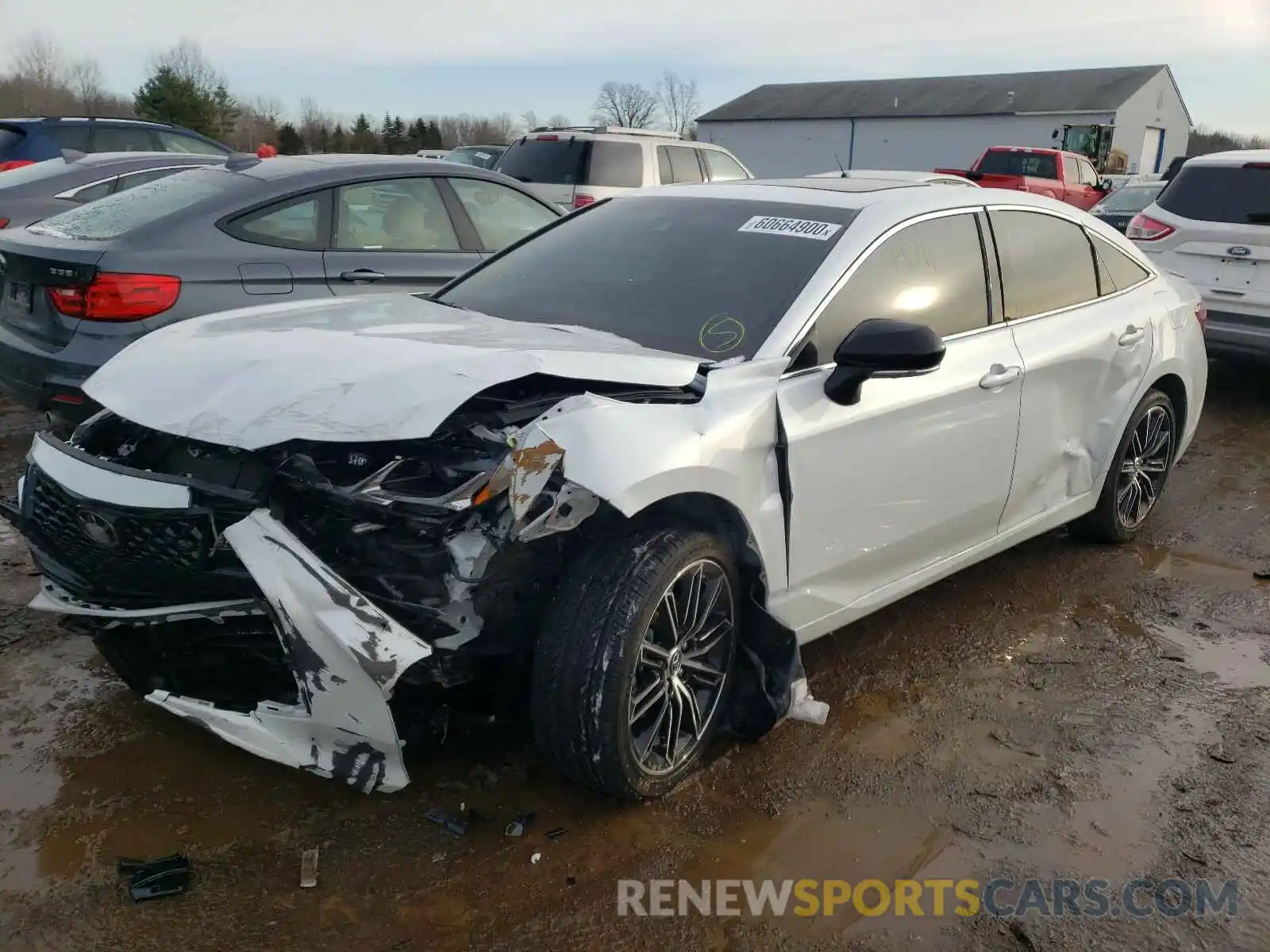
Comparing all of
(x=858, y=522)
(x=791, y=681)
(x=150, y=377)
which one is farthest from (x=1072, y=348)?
(x=150, y=377)

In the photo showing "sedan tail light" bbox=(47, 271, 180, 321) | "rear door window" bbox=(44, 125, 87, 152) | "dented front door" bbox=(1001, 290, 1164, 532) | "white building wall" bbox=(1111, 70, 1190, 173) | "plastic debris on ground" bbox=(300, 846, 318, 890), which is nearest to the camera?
"plastic debris on ground" bbox=(300, 846, 318, 890)

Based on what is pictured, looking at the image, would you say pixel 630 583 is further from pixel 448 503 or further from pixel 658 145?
pixel 658 145

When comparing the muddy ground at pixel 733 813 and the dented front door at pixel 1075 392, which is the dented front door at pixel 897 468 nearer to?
the dented front door at pixel 1075 392

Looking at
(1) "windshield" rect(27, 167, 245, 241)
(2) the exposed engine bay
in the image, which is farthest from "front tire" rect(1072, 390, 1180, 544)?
(1) "windshield" rect(27, 167, 245, 241)

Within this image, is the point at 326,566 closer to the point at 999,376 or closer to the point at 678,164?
the point at 999,376

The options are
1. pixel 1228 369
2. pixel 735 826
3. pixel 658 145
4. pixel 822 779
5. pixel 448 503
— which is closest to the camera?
pixel 448 503

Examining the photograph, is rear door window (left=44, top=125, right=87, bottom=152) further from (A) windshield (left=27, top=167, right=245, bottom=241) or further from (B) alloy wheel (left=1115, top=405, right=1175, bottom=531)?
(B) alloy wheel (left=1115, top=405, right=1175, bottom=531)

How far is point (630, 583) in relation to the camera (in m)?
2.59

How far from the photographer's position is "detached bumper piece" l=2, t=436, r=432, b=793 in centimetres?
236

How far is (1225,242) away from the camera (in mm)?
7352

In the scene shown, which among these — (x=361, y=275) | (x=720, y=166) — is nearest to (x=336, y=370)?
(x=361, y=275)

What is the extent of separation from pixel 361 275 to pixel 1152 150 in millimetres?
56916

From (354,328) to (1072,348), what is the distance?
9.17 feet

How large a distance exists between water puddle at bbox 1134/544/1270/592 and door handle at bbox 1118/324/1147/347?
109 centimetres
